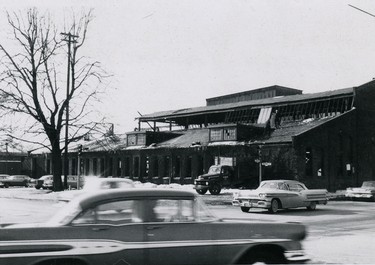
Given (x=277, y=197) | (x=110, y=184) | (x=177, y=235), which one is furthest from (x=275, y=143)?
(x=177, y=235)

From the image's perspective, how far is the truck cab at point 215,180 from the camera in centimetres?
3319

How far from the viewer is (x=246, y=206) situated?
20844 mm

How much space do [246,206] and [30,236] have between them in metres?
15.9

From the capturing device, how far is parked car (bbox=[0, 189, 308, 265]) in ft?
18.9

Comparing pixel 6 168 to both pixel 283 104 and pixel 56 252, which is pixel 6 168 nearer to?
pixel 283 104

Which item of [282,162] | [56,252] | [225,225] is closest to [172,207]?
[225,225]

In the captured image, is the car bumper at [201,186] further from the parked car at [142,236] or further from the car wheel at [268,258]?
the car wheel at [268,258]

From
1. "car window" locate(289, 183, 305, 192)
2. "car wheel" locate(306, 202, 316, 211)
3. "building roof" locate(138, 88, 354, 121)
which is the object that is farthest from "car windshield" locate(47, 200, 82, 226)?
"building roof" locate(138, 88, 354, 121)

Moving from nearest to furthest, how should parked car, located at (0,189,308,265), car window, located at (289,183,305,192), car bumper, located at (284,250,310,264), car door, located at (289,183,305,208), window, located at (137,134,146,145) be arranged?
parked car, located at (0,189,308,265) < car bumper, located at (284,250,310,264) < car door, located at (289,183,305,208) < car window, located at (289,183,305,192) < window, located at (137,134,146,145)

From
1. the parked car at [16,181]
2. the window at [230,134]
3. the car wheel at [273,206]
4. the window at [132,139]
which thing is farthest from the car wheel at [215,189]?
the parked car at [16,181]

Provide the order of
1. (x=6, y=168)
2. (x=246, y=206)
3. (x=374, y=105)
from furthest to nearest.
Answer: (x=6, y=168)
(x=374, y=105)
(x=246, y=206)

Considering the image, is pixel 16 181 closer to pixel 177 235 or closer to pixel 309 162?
pixel 309 162

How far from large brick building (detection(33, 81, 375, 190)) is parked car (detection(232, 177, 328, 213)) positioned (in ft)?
27.2

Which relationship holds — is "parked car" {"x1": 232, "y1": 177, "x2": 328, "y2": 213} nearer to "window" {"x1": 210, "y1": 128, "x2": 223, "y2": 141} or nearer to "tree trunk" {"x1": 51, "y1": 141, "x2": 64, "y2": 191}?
"window" {"x1": 210, "y1": 128, "x2": 223, "y2": 141}
